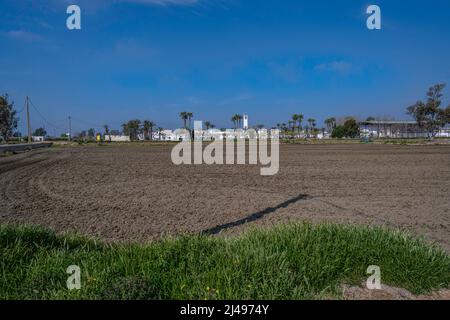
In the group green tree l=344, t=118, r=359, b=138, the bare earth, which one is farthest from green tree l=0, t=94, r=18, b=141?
green tree l=344, t=118, r=359, b=138

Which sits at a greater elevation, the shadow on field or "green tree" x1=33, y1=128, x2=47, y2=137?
"green tree" x1=33, y1=128, x2=47, y2=137

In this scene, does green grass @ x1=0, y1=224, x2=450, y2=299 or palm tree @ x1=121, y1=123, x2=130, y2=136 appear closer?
green grass @ x1=0, y1=224, x2=450, y2=299

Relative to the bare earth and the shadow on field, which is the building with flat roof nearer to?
the bare earth

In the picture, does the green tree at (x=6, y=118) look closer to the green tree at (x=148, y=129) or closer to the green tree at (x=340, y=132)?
the green tree at (x=148, y=129)

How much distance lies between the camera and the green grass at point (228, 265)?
3.70 meters

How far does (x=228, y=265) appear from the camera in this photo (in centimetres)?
418

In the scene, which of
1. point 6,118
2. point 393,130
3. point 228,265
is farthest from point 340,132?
point 228,265

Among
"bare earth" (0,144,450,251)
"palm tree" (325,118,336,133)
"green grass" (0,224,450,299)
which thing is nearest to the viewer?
"green grass" (0,224,450,299)

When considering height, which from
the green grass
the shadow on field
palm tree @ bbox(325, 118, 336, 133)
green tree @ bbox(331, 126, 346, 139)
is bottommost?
the shadow on field

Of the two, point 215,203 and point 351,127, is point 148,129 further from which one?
point 215,203

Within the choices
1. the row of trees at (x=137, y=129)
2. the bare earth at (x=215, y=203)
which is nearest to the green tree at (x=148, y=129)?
the row of trees at (x=137, y=129)

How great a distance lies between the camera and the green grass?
12.1ft

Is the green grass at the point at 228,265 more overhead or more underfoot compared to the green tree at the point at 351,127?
more underfoot
